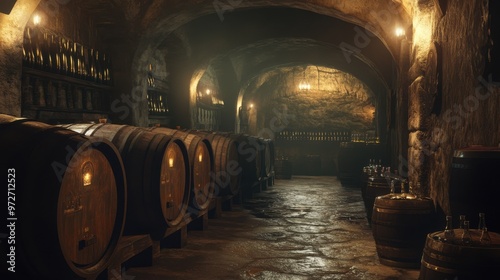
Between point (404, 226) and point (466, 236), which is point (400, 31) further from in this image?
point (466, 236)

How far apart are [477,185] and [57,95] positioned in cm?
478

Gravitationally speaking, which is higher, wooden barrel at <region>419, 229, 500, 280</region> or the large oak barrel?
the large oak barrel

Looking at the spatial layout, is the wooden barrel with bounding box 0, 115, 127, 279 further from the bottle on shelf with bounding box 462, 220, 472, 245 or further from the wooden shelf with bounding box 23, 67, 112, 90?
the wooden shelf with bounding box 23, 67, 112, 90

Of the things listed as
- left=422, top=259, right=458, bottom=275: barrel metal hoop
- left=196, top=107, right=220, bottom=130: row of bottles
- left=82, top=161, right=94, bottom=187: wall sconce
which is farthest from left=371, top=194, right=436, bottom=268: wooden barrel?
left=196, top=107, right=220, bottom=130: row of bottles

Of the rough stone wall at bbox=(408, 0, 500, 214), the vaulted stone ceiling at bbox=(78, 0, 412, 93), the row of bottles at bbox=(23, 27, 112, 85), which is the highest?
the vaulted stone ceiling at bbox=(78, 0, 412, 93)

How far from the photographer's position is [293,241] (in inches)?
202

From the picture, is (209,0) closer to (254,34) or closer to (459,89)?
(254,34)

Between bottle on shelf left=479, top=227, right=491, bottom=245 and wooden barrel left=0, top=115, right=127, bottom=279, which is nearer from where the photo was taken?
bottle on shelf left=479, top=227, right=491, bottom=245

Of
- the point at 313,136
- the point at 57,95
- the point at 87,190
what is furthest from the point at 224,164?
the point at 313,136

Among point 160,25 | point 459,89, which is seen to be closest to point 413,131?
point 459,89

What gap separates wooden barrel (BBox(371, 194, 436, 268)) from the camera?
3.85m

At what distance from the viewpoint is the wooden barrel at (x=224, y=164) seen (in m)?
6.59

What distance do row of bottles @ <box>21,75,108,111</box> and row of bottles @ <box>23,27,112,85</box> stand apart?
0.15 m

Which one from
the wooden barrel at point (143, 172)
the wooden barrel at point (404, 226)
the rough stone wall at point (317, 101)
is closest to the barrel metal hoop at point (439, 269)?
the wooden barrel at point (404, 226)
